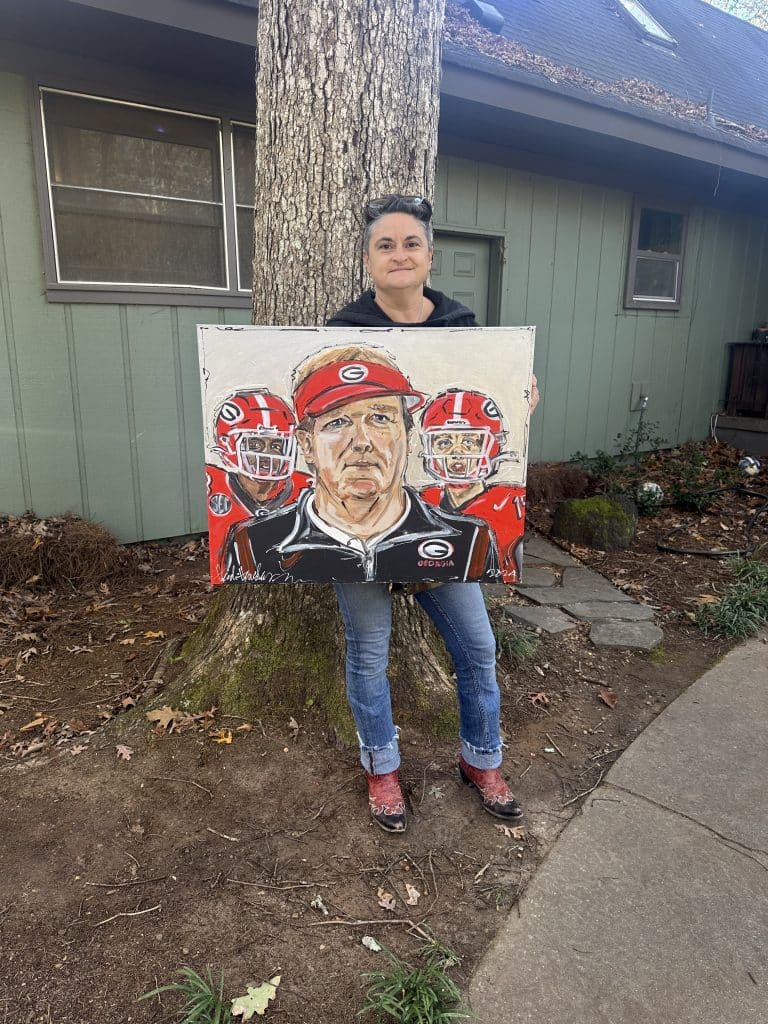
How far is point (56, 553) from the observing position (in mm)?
4285

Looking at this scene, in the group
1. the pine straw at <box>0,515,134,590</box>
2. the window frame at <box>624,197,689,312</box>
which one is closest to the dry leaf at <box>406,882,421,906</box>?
the pine straw at <box>0,515,134,590</box>

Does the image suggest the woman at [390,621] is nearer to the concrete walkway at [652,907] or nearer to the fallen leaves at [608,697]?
the concrete walkway at [652,907]

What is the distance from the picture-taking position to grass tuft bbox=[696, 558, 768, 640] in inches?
150

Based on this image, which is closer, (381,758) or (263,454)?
(263,454)

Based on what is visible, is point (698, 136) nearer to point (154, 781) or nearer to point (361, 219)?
point (361, 219)

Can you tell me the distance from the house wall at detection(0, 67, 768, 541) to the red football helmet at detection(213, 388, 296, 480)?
10.4ft

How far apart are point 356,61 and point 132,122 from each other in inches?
113

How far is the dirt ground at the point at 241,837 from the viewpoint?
1.72m

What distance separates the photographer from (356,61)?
7.91ft

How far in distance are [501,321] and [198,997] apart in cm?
613

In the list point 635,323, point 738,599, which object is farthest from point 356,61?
point 635,323

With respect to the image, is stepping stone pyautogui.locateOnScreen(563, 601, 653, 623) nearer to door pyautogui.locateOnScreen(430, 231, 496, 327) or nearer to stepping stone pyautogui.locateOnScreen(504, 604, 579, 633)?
stepping stone pyautogui.locateOnScreen(504, 604, 579, 633)

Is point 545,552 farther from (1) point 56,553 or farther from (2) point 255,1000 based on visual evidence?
(2) point 255,1000

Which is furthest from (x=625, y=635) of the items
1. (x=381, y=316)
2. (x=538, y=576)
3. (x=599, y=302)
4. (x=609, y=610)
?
(x=599, y=302)
